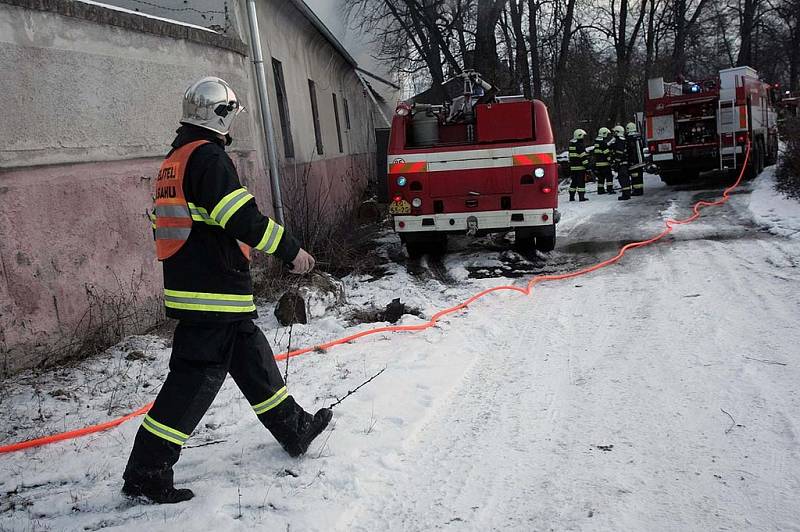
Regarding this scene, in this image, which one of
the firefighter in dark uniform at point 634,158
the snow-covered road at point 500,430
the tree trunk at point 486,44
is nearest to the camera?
the snow-covered road at point 500,430

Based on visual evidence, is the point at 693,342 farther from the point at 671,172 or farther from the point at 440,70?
the point at 440,70

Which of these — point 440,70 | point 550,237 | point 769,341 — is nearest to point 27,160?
point 769,341

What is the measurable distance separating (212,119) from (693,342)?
357cm

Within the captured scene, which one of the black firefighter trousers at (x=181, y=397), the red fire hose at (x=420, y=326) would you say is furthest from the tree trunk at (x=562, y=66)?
the black firefighter trousers at (x=181, y=397)

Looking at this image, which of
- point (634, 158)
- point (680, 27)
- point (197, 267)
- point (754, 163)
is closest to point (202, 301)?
point (197, 267)

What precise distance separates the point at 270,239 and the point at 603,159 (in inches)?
545

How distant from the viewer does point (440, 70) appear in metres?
21.8

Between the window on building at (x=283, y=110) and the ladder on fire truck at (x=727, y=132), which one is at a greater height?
the window on building at (x=283, y=110)

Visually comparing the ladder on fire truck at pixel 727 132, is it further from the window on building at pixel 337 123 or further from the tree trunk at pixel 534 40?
the window on building at pixel 337 123

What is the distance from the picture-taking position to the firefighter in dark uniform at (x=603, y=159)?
14.8 metres

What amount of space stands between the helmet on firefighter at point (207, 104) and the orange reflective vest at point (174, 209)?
5.3 inches

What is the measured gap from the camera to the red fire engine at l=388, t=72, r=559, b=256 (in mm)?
7586

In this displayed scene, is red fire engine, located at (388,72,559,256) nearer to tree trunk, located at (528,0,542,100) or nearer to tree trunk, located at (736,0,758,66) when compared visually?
tree trunk, located at (528,0,542,100)

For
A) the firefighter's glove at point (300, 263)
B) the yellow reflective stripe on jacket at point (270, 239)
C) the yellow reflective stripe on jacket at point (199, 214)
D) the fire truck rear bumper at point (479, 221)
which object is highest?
the yellow reflective stripe on jacket at point (199, 214)
